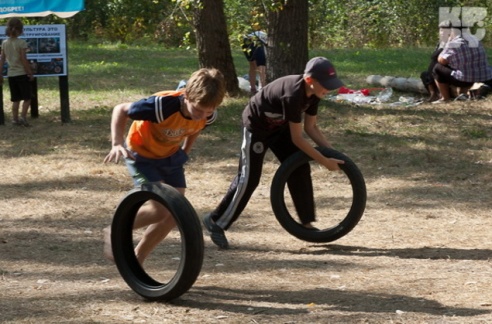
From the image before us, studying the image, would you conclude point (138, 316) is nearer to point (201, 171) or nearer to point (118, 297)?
point (118, 297)

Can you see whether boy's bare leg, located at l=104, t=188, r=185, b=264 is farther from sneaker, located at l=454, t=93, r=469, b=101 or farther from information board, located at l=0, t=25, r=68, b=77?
sneaker, located at l=454, t=93, r=469, b=101

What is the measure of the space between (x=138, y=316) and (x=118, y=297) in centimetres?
44

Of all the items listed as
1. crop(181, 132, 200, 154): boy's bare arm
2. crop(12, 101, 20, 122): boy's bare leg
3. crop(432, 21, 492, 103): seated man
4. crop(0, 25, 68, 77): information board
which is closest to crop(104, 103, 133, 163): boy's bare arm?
crop(181, 132, 200, 154): boy's bare arm

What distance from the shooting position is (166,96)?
591cm

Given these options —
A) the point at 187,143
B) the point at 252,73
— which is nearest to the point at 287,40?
the point at 252,73

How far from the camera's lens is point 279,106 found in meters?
7.07

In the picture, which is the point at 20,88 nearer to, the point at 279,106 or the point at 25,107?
the point at 25,107

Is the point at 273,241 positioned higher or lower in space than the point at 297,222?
lower

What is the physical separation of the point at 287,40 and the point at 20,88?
3.68 m

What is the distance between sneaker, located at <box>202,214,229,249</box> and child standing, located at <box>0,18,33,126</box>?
19.9ft

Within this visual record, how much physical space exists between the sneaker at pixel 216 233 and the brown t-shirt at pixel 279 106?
0.81 metres

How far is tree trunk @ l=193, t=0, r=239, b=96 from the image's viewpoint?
14.1 m

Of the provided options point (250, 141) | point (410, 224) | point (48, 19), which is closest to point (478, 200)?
point (410, 224)

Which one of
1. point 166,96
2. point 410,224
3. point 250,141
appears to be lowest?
point 410,224
